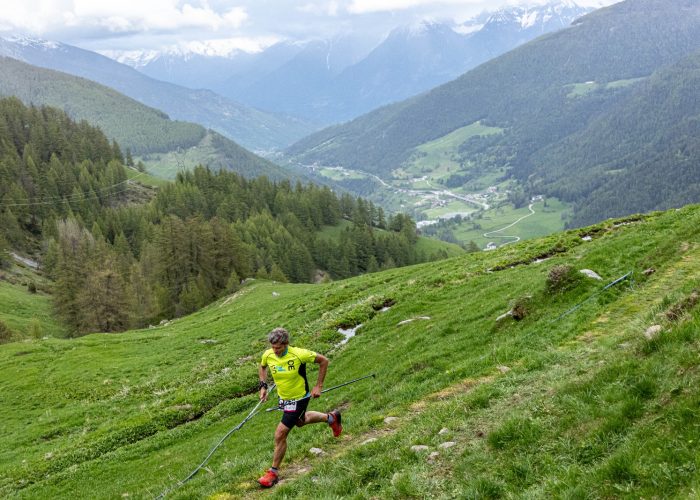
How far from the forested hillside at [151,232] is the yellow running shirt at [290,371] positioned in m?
70.9

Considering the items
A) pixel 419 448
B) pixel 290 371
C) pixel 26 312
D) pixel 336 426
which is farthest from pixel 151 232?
pixel 419 448

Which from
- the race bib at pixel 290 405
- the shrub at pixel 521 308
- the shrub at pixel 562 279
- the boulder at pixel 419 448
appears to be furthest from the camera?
the shrub at pixel 562 279

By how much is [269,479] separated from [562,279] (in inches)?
575

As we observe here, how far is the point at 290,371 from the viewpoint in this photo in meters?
12.9

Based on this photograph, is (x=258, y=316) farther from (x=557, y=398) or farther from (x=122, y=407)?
(x=557, y=398)

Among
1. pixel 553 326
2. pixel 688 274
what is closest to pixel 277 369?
pixel 553 326

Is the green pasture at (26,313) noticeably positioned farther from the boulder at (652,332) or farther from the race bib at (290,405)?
the boulder at (652,332)

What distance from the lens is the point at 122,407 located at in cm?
3061

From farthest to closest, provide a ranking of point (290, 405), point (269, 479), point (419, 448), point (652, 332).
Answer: point (290, 405), point (269, 479), point (419, 448), point (652, 332)

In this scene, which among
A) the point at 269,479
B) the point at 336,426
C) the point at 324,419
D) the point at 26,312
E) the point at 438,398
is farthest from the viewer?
the point at 26,312

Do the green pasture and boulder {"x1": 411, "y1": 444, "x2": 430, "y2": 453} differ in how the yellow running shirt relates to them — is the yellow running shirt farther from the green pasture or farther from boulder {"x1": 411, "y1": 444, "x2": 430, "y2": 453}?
the green pasture

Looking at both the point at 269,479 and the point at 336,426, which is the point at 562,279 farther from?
the point at 269,479

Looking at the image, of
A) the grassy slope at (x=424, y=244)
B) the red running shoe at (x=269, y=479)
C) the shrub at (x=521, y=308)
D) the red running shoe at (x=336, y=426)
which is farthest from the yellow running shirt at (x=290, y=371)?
the grassy slope at (x=424, y=244)

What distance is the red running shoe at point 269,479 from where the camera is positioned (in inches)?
493
